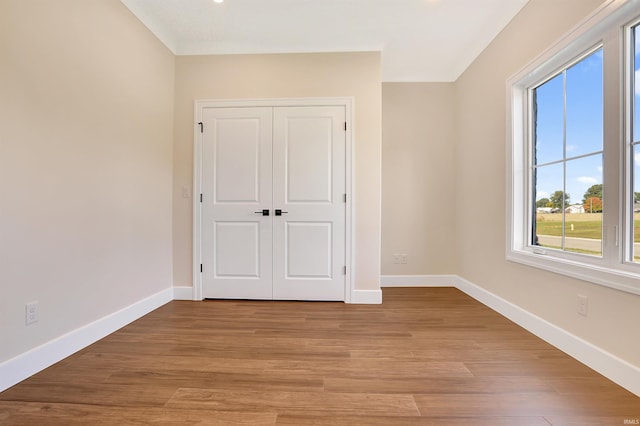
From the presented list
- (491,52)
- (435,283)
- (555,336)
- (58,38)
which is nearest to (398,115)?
(491,52)

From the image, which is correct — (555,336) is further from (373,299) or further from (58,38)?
(58,38)

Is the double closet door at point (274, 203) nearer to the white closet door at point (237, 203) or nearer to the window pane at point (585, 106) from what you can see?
the white closet door at point (237, 203)

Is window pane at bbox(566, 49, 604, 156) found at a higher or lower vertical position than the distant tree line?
higher

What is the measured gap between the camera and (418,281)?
139 inches

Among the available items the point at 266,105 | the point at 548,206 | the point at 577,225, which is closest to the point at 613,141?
the point at 577,225

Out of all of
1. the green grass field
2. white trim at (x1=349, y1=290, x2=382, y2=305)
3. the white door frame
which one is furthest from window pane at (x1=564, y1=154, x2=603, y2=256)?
the white door frame

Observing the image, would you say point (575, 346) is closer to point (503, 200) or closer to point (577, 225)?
point (577, 225)

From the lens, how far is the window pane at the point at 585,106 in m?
1.76

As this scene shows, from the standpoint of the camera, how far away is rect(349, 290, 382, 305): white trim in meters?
2.87

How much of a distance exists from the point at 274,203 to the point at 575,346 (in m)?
2.60

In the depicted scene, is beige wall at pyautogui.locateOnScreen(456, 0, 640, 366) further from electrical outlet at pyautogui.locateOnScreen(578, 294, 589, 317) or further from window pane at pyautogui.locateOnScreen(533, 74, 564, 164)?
window pane at pyautogui.locateOnScreen(533, 74, 564, 164)

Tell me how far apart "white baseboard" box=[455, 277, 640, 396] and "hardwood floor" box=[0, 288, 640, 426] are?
59mm

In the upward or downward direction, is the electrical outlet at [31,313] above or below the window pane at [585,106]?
below

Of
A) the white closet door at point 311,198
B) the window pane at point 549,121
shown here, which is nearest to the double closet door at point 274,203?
the white closet door at point 311,198
